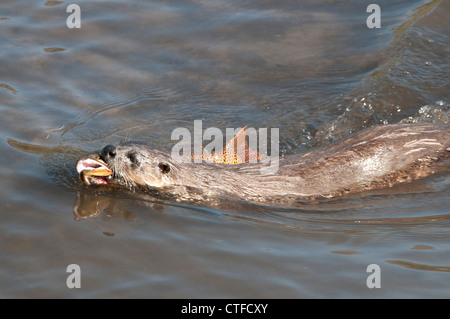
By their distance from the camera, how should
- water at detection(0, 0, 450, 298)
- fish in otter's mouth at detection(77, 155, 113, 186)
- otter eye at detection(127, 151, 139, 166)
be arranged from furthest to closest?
otter eye at detection(127, 151, 139, 166) < fish in otter's mouth at detection(77, 155, 113, 186) < water at detection(0, 0, 450, 298)

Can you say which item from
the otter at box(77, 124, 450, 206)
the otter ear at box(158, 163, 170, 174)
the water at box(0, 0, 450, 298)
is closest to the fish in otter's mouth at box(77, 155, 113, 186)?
the otter at box(77, 124, 450, 206)

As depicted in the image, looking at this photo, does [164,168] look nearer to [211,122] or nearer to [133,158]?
[133,158]

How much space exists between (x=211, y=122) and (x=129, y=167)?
1660 mm

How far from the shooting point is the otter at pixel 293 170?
4.89m

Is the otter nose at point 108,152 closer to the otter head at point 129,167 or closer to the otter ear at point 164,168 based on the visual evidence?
the otter head at point 129,167

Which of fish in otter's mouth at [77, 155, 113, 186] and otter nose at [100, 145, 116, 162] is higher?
otter nose at [100, 145, 116, 162]

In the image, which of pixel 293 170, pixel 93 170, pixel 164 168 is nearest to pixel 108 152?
pixel 93 170

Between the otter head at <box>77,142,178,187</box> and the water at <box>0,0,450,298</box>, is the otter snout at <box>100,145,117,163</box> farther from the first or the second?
the water at <box>0,0,450,298</box>

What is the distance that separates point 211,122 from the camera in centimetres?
636

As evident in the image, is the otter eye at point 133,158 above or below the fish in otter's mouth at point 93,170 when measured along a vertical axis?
above

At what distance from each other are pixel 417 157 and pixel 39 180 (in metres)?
3.06

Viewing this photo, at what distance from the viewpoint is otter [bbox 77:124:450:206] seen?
16.0ft

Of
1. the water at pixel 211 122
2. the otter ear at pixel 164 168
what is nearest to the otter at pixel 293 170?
the otter ear at pixel 164 168

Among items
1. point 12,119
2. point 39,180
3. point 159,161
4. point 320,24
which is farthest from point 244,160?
point 320,24
